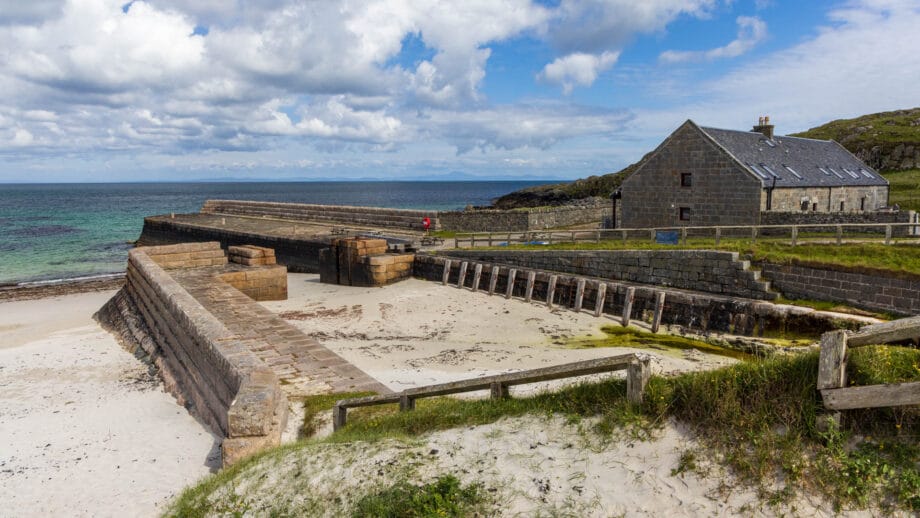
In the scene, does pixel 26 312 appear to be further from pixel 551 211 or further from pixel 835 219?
pixel 835 219

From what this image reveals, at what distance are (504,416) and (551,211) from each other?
30.8m

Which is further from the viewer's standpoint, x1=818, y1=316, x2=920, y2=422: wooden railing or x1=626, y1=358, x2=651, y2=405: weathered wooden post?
x1=626, y1=358, x2=651, y2=405: weathered wooden post

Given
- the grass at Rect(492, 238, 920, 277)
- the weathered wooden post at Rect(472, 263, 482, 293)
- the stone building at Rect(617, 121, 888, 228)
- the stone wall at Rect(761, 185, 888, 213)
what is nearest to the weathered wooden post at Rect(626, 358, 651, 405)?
the grass at Rect(492, 238, 920, 277)

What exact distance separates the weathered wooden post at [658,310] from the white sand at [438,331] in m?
1.43

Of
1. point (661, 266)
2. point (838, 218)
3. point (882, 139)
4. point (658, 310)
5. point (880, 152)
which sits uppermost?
point (882, 139)

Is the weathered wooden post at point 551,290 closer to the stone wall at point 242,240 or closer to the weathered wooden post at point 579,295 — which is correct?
the weathered wooden post at point 579,295

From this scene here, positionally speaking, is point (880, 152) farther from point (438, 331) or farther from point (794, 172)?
point (438, 331)

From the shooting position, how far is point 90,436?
10.3 metres

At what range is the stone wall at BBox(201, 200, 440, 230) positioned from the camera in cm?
3616

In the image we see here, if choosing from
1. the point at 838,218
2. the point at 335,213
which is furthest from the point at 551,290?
the point at 335,213

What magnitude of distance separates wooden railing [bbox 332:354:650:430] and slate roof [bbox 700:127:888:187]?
21083 millimetres

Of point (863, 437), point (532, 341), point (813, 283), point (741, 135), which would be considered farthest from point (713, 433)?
point (741, 135)

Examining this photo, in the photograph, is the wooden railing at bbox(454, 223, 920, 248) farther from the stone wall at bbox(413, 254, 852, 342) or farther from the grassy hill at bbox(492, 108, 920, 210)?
the grassy hill at bbox(492, 108, 920, 210)

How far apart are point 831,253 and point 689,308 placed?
4.54 metres
